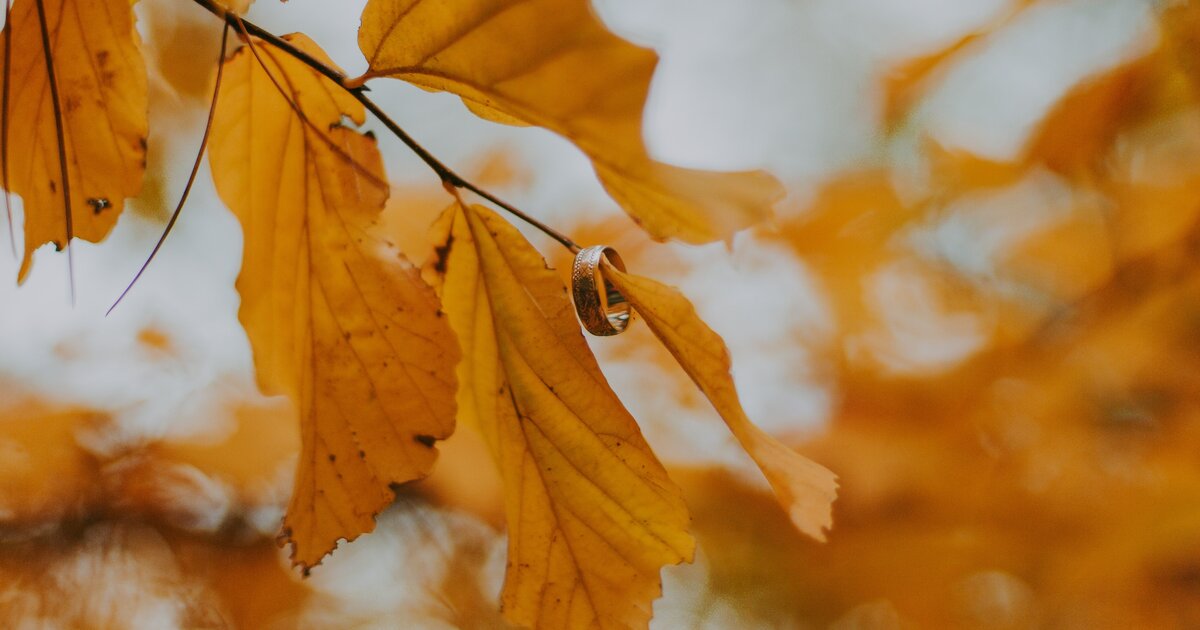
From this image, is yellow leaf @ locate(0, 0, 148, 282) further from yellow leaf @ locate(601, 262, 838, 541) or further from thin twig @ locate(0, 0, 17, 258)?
yellow leaf @ locate(601, 262, 838, 541)

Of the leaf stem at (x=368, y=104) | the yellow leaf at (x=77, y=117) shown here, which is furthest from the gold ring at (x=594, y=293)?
the yellow leaf at (x=77, y=117)

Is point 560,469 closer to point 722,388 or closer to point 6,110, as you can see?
point 722,388

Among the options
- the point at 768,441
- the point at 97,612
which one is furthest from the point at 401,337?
the point at 97,612

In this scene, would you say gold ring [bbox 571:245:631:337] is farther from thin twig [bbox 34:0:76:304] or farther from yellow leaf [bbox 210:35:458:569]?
thin twig [bbox 34:0:76:304]

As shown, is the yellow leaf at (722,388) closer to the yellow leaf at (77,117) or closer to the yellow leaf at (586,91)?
the yellow leaf at (586,91)

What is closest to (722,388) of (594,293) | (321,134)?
(594,293)

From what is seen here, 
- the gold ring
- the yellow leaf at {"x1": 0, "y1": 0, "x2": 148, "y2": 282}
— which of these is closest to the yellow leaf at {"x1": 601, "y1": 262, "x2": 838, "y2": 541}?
the gold ring

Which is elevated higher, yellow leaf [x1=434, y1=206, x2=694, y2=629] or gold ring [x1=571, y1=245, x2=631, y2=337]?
gold ring [x1=571, y1=245, x2=631, y2=337]
